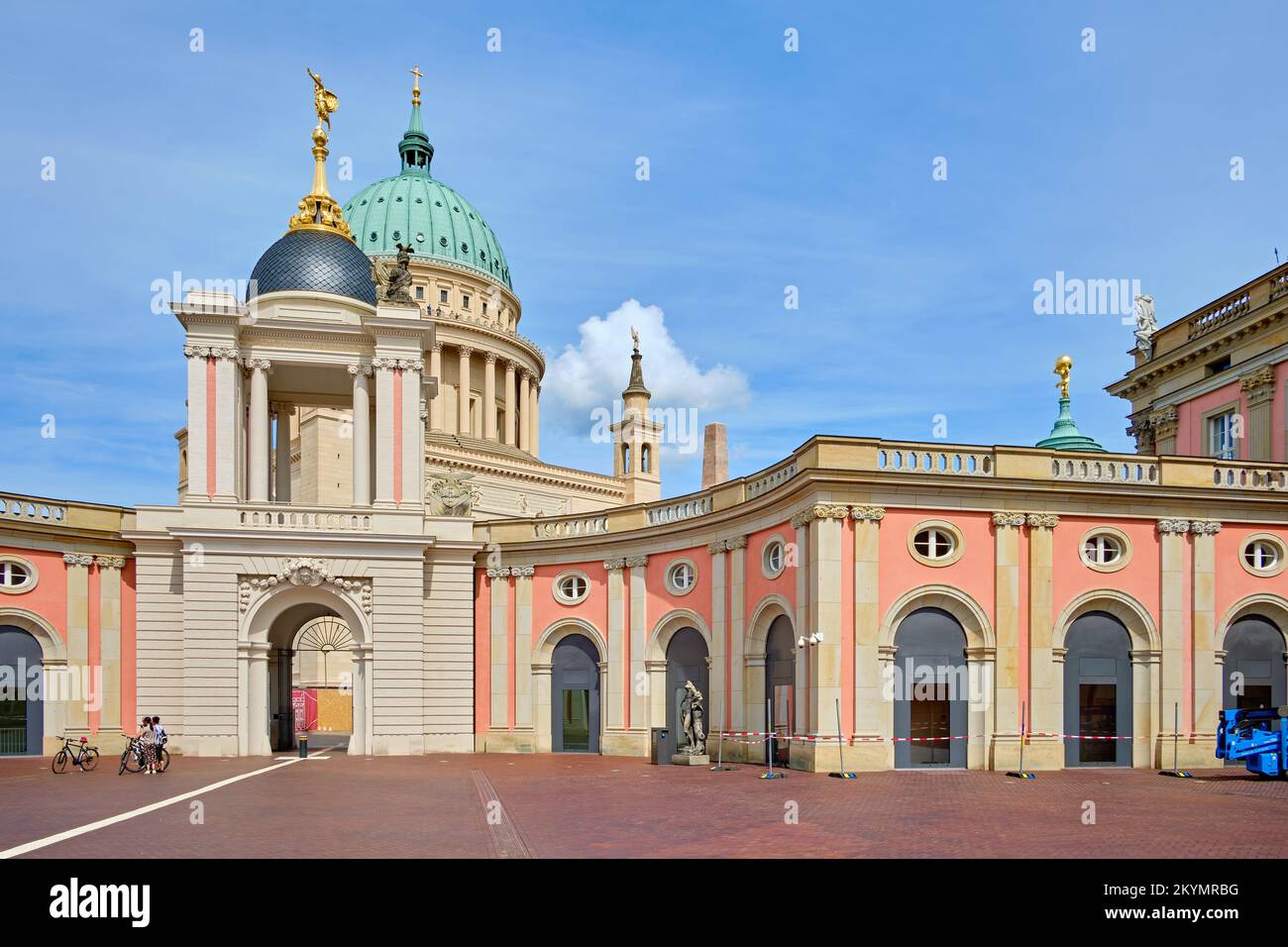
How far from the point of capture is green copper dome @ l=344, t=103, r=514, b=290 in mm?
82938

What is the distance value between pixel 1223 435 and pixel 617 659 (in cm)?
2297

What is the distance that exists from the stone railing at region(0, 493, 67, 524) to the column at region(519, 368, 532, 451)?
47745 millimetres

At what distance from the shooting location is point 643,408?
83.6 m

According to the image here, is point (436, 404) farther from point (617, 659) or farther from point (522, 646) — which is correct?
point (617, 659)

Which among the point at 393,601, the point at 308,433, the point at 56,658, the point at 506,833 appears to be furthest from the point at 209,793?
the point at 308,433

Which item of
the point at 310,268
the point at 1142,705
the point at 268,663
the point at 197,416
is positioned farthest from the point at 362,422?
the point at 1142,705

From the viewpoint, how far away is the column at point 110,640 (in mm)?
37094

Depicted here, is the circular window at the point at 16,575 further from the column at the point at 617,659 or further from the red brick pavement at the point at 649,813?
the column at the point at 617,659

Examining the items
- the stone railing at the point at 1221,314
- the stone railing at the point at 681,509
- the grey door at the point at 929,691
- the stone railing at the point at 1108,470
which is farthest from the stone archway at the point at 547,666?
the stone railing at the point at 1221,314

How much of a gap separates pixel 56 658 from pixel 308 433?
107 ft

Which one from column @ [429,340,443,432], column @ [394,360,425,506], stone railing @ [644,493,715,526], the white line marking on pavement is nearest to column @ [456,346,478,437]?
column @ [429,340,443,432]

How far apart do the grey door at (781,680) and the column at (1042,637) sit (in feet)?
20.5

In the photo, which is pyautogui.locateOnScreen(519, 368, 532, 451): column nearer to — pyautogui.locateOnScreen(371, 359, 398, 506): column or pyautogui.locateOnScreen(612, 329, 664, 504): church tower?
pyautogui.locateOnScreen(612, 329, 664, 504): church tower
